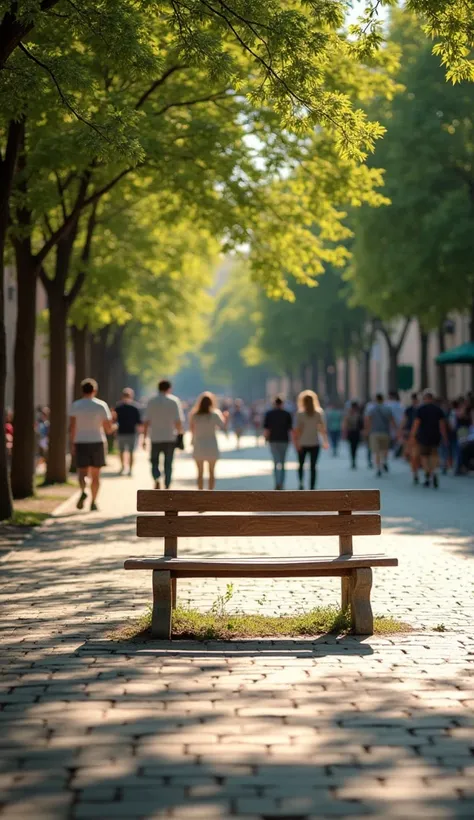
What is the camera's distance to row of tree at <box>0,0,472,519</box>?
40.8 ft

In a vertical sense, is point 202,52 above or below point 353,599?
above

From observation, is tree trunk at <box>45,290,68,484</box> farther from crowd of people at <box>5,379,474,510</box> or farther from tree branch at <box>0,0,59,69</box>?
tree branch at <box>0,0,59,69</box>

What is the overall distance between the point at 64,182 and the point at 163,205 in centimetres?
157

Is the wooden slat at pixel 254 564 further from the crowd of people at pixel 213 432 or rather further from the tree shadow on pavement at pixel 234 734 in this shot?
the crowd of people at pixel 213 432

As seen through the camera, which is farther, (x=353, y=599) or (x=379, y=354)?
(x=379, y=354)

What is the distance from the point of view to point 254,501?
9312mm

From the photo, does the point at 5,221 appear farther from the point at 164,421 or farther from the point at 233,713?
the point at 233,713

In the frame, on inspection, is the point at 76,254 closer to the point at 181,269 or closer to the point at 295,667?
the point at 181,269

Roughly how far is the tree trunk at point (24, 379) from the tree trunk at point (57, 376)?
3.05 m

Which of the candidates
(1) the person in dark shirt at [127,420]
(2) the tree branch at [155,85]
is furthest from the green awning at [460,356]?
(2) the tree branch at [155,85]

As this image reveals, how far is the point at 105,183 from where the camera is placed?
22328mm

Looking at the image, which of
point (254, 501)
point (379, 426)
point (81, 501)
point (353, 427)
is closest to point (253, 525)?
point (254, 501)

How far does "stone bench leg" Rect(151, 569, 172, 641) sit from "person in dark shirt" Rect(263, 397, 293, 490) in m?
14.8

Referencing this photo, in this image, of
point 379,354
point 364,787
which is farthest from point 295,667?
point 379,354
